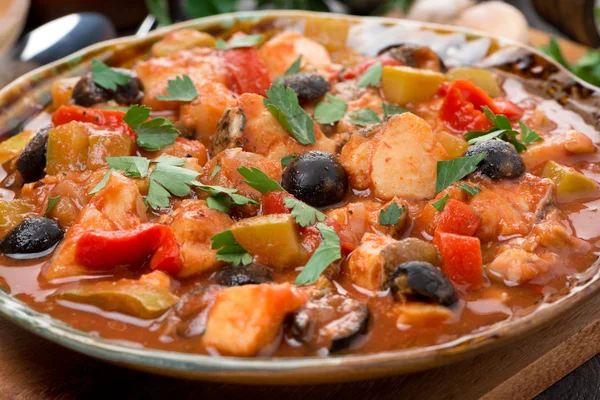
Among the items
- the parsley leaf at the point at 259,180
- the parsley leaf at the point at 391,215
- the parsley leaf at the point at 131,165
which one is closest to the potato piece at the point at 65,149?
the parsley leaf at the point at 131,165

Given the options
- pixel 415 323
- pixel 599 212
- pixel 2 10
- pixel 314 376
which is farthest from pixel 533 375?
pixel 2 10

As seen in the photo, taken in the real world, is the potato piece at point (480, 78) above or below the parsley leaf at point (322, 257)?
below

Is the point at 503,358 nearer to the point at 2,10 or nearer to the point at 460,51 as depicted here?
the point at 460,51

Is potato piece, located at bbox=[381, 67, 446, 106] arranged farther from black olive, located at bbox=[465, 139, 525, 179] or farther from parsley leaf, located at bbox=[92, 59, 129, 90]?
parsley leaf, located at bbox=[92, 59, 129, 90]

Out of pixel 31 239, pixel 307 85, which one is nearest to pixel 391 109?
pixel 307 85

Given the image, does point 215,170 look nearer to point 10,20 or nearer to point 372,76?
point 372,76

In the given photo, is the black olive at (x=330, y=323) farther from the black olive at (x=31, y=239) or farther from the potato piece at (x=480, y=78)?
the potato piece at (x=480, y=78)

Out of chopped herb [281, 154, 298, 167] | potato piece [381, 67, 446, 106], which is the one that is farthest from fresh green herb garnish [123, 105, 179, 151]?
potato piece [381, 67, 446, 106]
